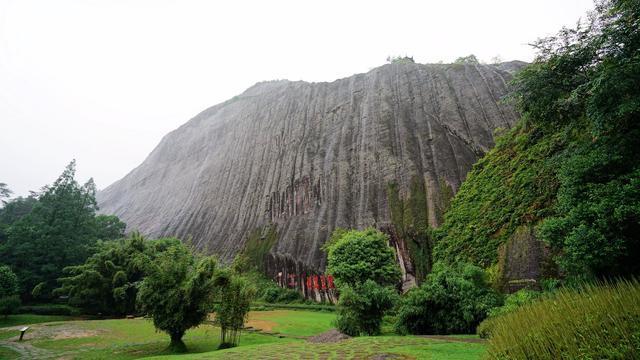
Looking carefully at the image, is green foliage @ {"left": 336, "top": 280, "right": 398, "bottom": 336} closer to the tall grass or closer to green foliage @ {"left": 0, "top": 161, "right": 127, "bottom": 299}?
the tall grass

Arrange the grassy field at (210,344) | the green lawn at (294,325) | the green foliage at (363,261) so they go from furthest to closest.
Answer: the green foliage at (363,261), the green lawn at (294,325), the grassy field at (210,344)

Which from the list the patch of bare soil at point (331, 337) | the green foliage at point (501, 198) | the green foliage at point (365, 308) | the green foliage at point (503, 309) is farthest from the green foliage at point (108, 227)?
the green foliage at point (503, 309)

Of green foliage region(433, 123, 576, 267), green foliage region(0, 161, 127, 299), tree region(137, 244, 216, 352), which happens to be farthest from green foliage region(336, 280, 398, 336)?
green foliage region(0, 161, 127, 299)

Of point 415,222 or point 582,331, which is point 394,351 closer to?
point 582,331

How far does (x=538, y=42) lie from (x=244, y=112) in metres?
53.0

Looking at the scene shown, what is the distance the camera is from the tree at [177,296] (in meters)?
14.7

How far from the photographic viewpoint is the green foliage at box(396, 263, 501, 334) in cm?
1268

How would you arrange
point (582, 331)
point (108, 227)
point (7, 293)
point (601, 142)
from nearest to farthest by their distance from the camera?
point (582, 331)
point (601, 142)
point (7, 293)
point (108, 227)

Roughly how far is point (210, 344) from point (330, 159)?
26157 millimetres

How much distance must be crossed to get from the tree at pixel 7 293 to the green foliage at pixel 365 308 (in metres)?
24.9

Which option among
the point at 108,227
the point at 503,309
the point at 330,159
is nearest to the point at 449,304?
the point at 503,309

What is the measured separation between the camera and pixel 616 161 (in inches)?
402

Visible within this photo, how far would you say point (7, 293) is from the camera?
25.5 metres

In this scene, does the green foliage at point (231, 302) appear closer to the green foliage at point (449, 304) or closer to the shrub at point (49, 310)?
the green foliage at point (449, 304)
